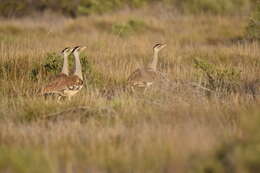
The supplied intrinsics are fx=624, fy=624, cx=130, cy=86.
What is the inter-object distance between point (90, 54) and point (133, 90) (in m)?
3.43

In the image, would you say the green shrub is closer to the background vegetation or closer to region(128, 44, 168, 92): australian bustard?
region(128, 44, 168, 92): australian bustard

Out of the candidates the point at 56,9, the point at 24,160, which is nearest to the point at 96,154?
the point at 24,160

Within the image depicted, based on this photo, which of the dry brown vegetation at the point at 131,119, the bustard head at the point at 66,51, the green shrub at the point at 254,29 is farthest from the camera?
the green shrub at the point at 254,29

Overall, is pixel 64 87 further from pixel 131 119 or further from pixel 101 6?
pixel 101 6

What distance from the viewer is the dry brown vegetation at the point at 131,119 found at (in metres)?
4.60

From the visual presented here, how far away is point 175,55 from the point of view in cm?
1170

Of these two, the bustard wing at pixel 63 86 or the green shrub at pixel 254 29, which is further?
the green shrub at pixel 254 29

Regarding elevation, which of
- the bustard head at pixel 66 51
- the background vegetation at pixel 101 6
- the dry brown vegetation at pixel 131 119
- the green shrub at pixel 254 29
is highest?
the background vegetation at pixel 101 6

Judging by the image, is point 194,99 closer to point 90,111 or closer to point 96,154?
point 90,111

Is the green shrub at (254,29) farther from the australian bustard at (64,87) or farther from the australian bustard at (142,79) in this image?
the australian bustard at (64,87)

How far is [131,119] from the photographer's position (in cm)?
607

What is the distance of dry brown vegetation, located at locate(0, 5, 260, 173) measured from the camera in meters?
4.60

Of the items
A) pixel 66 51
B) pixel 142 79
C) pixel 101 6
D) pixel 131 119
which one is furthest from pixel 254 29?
pixel 101 6

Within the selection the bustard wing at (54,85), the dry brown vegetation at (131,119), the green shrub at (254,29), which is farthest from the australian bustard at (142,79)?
the green shrub at (254,29)
